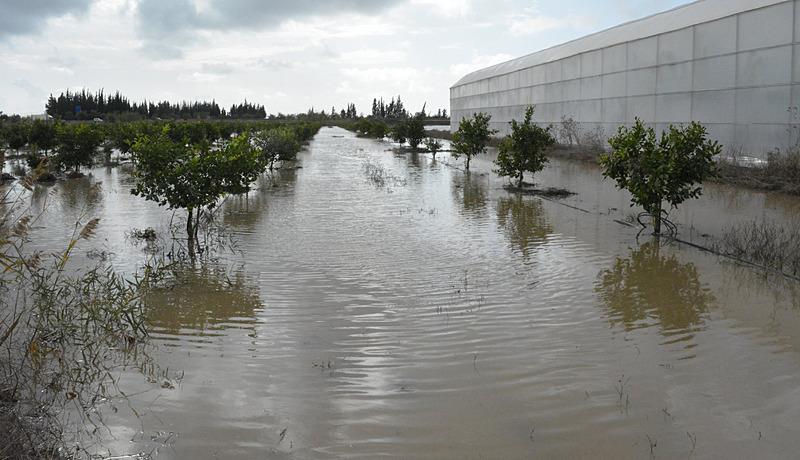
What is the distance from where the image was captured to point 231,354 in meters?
5.88

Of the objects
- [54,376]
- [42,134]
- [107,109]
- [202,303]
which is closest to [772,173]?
[202,303]

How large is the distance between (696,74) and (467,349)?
1770 centimetres

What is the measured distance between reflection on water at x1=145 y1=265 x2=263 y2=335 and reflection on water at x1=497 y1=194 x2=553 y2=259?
13.7 ft

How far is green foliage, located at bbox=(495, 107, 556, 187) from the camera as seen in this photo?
699 inches

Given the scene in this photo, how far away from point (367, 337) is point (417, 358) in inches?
28.9

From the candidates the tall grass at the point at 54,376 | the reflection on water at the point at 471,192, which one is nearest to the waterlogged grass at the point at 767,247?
the reflection on water at the point at 471,192

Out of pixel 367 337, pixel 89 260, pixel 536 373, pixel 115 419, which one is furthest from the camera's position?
pixel 89 260

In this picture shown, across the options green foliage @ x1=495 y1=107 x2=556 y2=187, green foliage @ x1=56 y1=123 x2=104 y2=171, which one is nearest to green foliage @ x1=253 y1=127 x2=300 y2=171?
green foliage @ x1=56 y1=123 x2=104 y2=171

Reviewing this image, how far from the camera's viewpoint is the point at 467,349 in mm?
5930

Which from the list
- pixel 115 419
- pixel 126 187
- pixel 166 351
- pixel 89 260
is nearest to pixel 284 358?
pixel 166 351

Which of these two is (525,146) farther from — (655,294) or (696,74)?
(655,294)

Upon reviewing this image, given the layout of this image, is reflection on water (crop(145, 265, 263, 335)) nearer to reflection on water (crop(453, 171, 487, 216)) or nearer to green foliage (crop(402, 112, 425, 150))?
reflection on water (crop(453, 171, 487, 216))

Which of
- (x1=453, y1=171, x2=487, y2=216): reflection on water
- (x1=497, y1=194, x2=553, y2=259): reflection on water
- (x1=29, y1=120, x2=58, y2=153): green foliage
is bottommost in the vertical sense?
(x1=497, y1=194, x2=553, y2=259): reflection on water

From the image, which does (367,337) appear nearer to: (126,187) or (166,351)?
(166,351)
